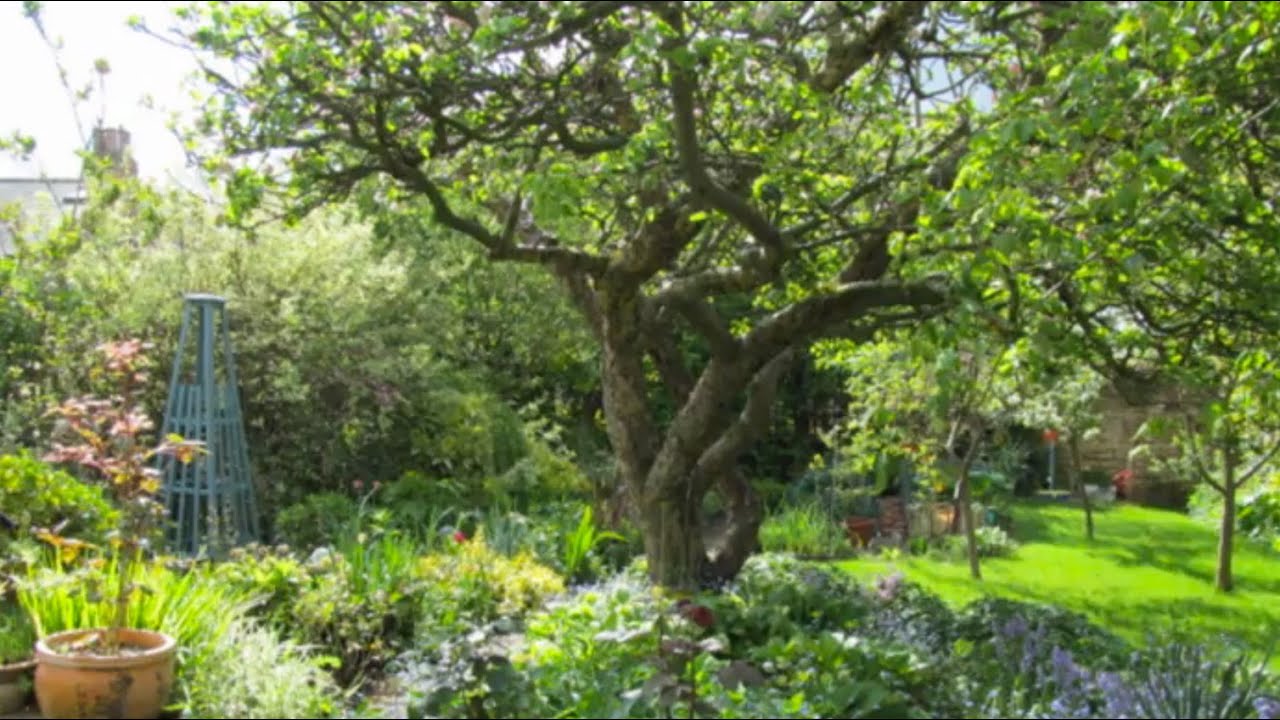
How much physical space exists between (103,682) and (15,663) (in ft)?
2.99

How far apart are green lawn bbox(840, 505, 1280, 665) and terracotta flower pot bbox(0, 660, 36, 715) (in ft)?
18.7

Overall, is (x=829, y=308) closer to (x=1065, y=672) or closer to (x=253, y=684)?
(x=1065, y=672)

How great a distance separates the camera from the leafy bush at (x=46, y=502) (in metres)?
6.46

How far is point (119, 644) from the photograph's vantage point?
454 centimetres

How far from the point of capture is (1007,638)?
17.3 feet

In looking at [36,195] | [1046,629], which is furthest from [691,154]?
[36,195]

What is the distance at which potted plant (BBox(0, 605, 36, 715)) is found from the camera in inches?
189

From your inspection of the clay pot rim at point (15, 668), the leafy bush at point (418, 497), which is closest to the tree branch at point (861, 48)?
the clay pot rim at point (15, 668)

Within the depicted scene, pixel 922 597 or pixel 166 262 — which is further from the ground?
pixel 166 262

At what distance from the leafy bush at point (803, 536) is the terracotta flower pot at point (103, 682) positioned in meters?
6.77

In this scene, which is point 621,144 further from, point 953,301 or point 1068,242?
point 1068,242

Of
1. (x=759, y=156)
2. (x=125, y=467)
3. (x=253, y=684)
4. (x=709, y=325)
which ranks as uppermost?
(x=759, y=156)

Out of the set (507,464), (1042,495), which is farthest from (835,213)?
(1042,495)

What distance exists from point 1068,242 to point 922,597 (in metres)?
3.00
